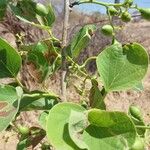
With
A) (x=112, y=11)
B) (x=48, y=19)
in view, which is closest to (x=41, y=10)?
(x=48, y=19)

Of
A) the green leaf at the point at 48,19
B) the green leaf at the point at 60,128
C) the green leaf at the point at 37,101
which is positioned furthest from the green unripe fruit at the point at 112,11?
the green leaf at the point at 60,128

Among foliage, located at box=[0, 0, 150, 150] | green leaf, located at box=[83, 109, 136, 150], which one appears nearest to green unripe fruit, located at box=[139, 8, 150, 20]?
foliage, located at box=[0, 0, 150, 150]

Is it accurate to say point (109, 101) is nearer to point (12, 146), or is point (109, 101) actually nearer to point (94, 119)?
point (12, 146)

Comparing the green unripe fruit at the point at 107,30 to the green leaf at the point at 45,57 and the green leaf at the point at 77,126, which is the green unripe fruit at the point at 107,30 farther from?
the green leaf at the point at 77,126

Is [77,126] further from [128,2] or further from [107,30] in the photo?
[128,2]

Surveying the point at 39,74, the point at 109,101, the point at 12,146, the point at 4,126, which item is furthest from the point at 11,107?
the point at 109,101

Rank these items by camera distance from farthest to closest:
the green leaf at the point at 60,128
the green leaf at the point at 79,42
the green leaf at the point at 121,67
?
the green leaf at the point at 79,42, the green leaf at the point at 121,67, the green leaf at the point at 60,128

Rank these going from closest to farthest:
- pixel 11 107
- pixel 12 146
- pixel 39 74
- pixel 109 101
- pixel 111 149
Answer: pixel 111 149, pixel 11 107, pixel 39 74, pixel 12 146, pixel 109 101
